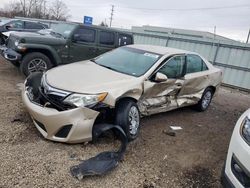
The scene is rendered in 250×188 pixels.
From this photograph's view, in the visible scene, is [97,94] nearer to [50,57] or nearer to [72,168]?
[72,168]

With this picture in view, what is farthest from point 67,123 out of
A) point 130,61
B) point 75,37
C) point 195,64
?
point 75,37

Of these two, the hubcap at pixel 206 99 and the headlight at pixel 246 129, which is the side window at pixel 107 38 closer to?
the hubcap at pixel 206 99

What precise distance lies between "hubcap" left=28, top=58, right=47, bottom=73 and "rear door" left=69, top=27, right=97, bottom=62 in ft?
2.87

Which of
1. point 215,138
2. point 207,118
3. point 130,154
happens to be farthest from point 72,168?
point 207,118

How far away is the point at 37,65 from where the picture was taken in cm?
695

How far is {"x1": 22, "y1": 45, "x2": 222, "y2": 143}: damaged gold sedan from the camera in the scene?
3.58 m

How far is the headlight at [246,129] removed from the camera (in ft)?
8.60

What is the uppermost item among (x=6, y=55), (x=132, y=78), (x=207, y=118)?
(x=132, y=78)

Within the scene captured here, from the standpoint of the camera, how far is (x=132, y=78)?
4371 millimetres

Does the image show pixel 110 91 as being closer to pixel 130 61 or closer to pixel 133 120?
pixel 133 120

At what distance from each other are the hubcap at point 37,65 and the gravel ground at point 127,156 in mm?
1446

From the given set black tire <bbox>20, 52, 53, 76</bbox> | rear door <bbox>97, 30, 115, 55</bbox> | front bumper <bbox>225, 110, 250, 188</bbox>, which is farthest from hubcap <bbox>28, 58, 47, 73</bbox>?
front bumper <bbox>225, 110, 250, 188</bbox>

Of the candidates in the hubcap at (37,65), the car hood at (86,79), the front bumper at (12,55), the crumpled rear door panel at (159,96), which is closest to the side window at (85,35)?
the hubcap at (37,65)

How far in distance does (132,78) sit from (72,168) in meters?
1.82
